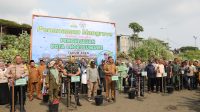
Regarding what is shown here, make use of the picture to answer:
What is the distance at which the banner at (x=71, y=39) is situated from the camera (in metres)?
16.0

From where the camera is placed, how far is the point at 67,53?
1703 centimetres

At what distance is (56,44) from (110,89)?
14.4 feet

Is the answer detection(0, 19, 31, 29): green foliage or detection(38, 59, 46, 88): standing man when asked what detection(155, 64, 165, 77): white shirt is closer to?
detection(38, 59, 46, 88): standing man

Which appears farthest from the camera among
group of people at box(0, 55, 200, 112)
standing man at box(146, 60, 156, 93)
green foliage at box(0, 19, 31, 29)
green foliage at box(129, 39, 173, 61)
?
green foliage at box(129, 39, 173, 61)

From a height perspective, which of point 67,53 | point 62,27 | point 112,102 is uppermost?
point 62,27

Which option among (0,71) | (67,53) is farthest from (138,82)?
(0,71)

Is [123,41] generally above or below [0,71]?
above

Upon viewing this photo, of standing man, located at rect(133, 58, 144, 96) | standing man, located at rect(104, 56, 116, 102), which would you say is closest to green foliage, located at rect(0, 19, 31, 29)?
standing man, located at rect(133, 58, 144, 96)

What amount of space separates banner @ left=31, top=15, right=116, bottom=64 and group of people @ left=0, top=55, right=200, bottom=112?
3.63ft

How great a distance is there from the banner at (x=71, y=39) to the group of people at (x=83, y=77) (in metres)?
1.11

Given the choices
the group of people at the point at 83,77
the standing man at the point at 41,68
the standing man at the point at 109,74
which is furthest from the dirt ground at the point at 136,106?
the standing man at the point at 41,68

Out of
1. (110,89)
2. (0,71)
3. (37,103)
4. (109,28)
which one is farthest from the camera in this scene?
(109,28)

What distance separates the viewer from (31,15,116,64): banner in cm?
1597

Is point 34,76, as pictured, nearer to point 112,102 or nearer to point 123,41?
point 112,102
